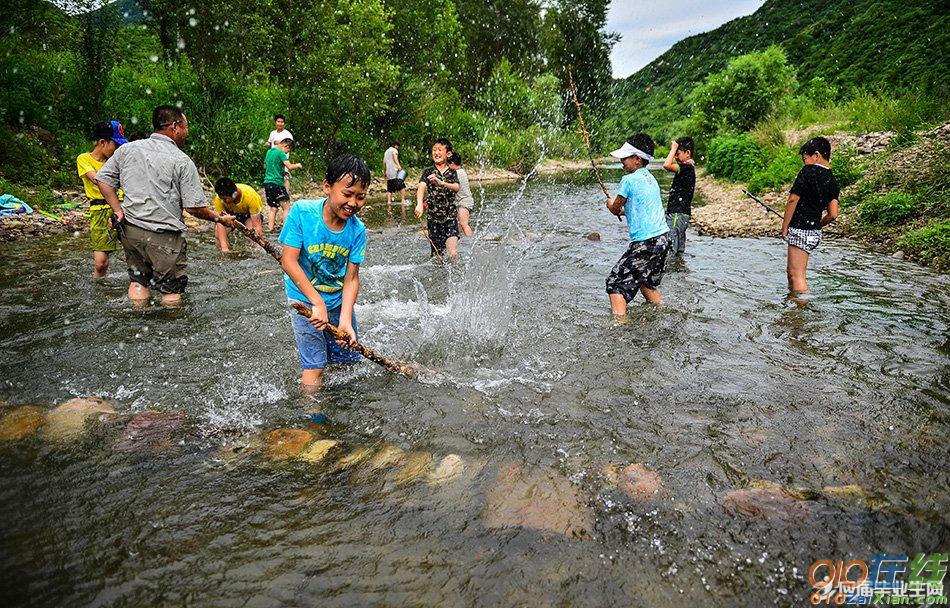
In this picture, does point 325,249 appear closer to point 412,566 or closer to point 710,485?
point 412,566

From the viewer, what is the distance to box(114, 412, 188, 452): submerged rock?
3.44 meters

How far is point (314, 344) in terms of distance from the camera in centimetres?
407

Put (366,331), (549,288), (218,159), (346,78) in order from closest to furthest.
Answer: (366,331)
(549,288)
(218,159)
(346,78)

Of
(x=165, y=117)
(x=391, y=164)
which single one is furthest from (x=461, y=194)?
(x=391, y=164)

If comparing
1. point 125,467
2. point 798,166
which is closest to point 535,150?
point 798,166

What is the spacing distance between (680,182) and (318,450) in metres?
7.47

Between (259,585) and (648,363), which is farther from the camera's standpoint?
(648,363)

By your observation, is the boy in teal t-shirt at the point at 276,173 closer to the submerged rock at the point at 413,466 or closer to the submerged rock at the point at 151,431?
the submerged rock at the point at 151,431

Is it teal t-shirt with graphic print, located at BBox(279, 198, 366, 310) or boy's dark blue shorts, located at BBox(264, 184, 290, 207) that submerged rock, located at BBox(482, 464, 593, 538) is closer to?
teal t-shirt with graphic print, located at BBox(279, 198, 366, 310)

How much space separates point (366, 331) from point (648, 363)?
3.12 meters

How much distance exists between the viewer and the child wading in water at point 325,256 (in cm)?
365

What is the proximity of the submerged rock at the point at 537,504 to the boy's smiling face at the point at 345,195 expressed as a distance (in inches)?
82.4

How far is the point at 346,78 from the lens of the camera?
72.7 ft

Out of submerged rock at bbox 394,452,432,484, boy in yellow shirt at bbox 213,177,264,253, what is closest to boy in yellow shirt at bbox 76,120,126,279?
boy in yellow shirt at bbox 213,177,264,253
